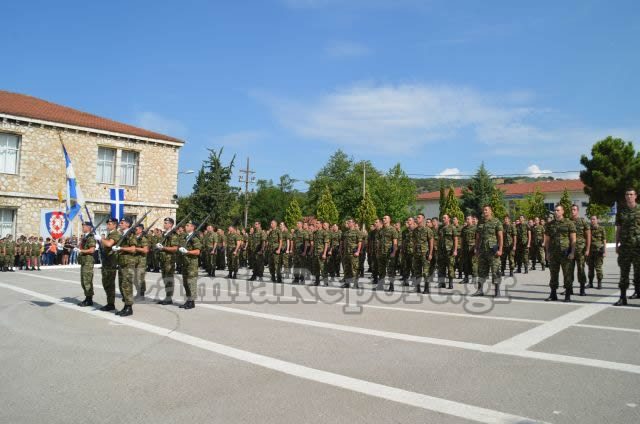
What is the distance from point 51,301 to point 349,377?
29.6 feet

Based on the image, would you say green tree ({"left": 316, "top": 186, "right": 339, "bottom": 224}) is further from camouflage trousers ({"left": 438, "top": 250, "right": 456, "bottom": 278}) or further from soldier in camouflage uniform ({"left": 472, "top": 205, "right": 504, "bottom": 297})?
soldier in camouflage uniform ({"left": 472, "top": 205, "right": 504, "bottom": 297})

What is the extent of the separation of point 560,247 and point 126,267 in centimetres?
871

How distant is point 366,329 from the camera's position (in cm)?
750

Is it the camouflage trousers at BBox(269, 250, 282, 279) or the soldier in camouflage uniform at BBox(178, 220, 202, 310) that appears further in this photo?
the camouflage trousers at BBox(269, 250, 282, 279)

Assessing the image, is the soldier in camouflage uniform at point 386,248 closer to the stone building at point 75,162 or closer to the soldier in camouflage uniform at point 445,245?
the soldier in camouflage uniform at point 445,245

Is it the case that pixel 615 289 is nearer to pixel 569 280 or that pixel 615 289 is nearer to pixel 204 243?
pixel 569 280

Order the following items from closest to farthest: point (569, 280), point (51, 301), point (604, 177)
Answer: point (569, 280), point (51, 301), point (604, 177)

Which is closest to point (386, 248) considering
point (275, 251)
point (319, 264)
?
point (319, 264)

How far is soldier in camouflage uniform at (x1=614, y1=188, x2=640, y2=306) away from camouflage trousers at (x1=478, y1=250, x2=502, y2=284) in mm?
2465

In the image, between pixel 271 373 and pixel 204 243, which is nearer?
pixel 271 373

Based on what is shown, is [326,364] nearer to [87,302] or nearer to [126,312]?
[126,312]

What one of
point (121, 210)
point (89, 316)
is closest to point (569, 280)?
point (89, 316)

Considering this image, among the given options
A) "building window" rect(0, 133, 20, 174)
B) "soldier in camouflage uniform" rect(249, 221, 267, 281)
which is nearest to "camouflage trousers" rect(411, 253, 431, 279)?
"soldier in camouflage uniform" rect(249, 221, 267, 281)

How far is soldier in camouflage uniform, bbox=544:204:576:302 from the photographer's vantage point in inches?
400
